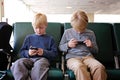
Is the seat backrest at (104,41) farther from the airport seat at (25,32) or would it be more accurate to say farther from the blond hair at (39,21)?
the blond hair at (39,21)

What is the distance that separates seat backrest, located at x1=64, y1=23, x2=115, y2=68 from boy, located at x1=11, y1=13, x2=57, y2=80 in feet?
1.82

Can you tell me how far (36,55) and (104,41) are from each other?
108 cm

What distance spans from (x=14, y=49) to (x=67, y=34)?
2.62ft

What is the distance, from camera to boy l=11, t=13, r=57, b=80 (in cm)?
Result: 296

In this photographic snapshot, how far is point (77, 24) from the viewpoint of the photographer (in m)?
3.47

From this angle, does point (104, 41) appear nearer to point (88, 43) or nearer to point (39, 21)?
point (88, 43)

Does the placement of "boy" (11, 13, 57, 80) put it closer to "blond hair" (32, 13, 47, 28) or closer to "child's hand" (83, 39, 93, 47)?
"blond hair" (32, 13, 47, 28)

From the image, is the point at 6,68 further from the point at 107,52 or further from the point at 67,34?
the point at 107,52

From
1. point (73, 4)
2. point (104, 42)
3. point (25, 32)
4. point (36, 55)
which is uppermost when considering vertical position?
point (73, 4)

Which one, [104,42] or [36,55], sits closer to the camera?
[36,55]

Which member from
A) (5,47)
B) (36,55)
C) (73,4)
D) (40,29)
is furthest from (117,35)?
(73,4)

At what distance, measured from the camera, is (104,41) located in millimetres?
3820

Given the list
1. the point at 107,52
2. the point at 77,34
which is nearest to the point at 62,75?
the point at 77,34

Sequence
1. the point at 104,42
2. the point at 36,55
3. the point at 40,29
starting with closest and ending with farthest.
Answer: the point at 36,55 → the point at 40,29 → the point at 104,42
